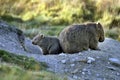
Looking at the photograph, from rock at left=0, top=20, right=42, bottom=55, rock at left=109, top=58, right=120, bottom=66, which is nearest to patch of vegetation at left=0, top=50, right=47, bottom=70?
rock at left=0, top=20, right=42, bottom=55

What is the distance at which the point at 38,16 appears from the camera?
30.3 meters

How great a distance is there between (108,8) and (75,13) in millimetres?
2145

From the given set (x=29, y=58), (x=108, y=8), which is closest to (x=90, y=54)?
(x=29, y=58)

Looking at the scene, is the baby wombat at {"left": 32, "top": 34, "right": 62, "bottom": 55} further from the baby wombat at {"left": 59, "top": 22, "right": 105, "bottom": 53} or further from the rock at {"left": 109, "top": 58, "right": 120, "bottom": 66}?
the rock at {"left": 109, "top": 58, "right": 120, "bottom": 66}

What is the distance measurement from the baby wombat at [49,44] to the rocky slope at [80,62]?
0.82 meters

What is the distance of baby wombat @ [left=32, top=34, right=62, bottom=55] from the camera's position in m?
15.3

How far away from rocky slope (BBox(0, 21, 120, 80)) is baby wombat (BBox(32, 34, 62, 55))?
2.70 feet

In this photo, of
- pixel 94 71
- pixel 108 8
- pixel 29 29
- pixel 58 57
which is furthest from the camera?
pixel 108 8

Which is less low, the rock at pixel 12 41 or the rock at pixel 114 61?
the rock at pixel 12 41

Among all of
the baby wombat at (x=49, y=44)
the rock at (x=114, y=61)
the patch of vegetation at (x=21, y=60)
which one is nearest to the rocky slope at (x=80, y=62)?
the rock at (x=114, y=61)

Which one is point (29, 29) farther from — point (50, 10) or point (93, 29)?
point (93, 29)

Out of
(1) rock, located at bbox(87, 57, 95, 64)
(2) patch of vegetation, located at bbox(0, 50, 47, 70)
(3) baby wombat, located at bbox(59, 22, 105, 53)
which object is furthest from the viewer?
(3) baby wombat, located at bbox(59, 22, 105, 53)

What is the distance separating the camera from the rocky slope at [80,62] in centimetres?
1227

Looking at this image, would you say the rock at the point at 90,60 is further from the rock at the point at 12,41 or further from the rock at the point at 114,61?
the rock at the point at 12,41
